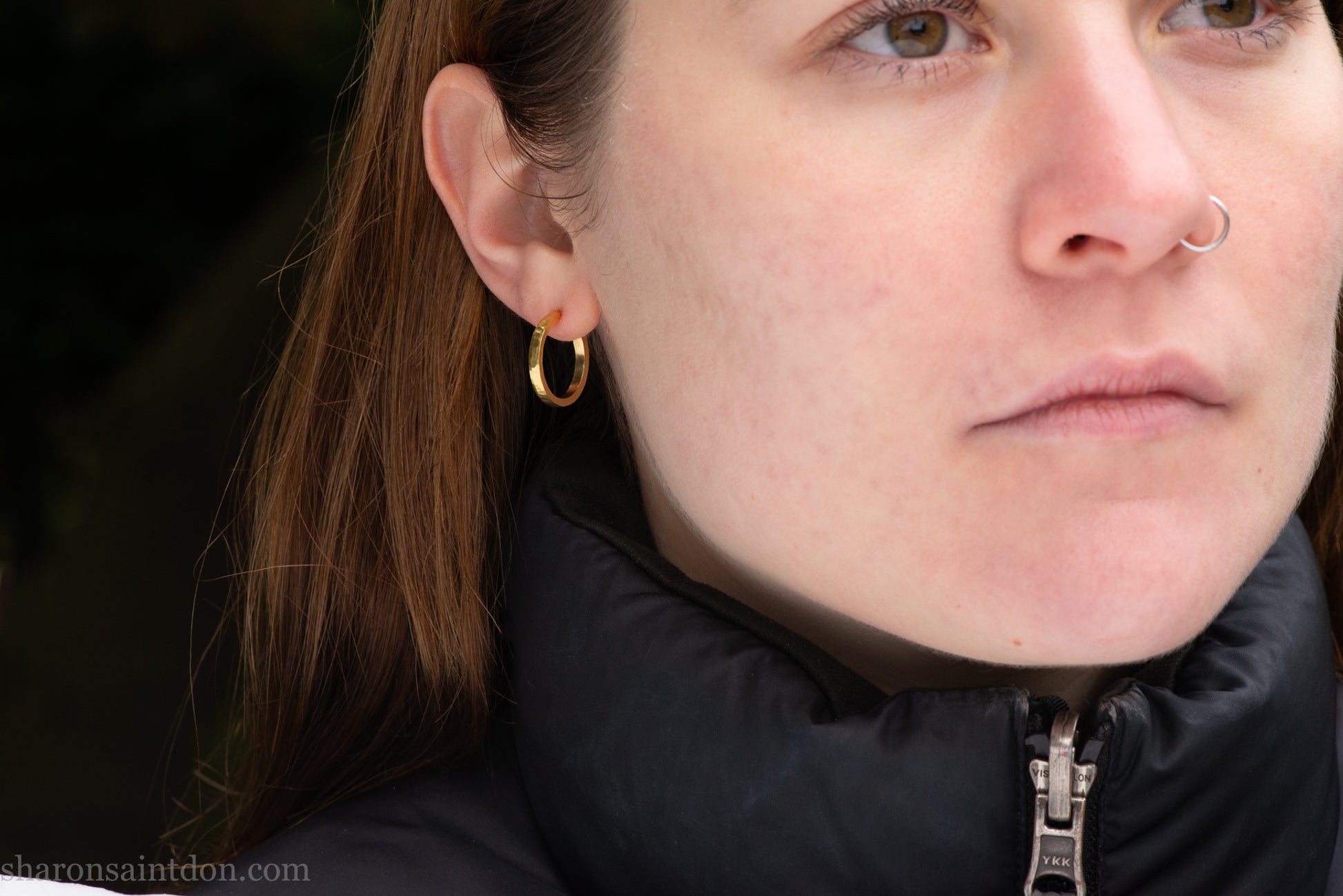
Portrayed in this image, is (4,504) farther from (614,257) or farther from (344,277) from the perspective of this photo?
(614,257)

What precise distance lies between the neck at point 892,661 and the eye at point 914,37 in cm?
57

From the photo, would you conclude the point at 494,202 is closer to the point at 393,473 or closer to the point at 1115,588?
the point at 393,473

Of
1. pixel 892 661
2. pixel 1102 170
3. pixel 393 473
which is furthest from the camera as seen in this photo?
pixel 393 473

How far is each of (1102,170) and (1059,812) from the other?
21.7 inches

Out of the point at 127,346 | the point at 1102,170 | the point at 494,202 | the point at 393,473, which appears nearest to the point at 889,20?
the point at 1102,170

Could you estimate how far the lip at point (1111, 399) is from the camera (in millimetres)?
1183

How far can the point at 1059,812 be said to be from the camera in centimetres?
122

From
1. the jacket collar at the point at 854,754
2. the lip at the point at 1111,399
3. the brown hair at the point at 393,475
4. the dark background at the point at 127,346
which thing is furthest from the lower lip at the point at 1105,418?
the dark background at the point at 127,346

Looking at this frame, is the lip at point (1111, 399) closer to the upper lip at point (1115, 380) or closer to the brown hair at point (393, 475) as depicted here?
the upper lip at point (1115, 380)

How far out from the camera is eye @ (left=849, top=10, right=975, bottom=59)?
128 centimetres

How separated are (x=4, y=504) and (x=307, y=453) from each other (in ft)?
8.05

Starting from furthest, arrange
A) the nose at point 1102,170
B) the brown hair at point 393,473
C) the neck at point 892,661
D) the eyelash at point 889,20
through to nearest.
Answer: the brown hair at point 393,473 < the neck at point 892,661 < the eyelash at point 889,20 < the nose at point 1102,170

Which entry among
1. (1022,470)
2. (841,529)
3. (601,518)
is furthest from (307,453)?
(1022,470)

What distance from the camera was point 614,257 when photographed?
4.85 feet
